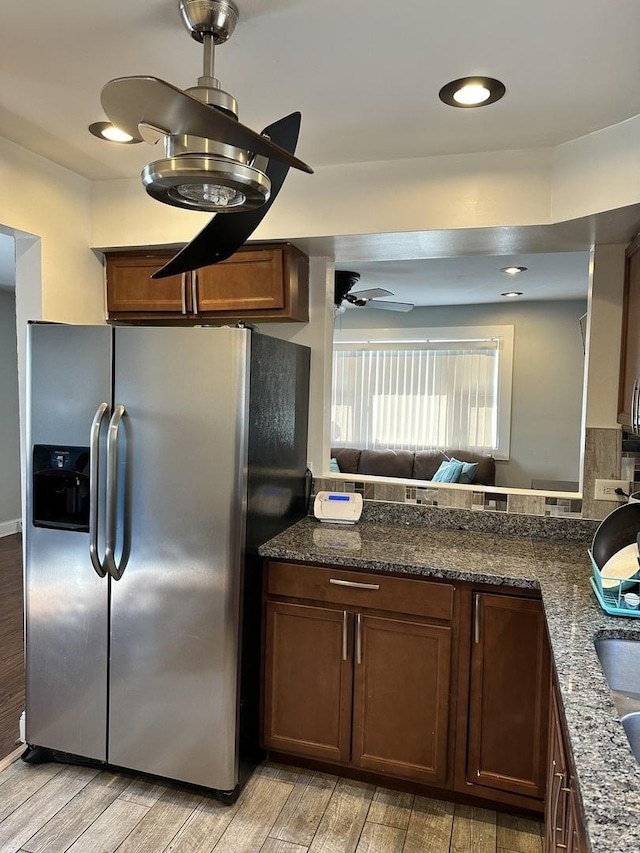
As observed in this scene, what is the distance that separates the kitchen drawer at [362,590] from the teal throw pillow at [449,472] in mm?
3114

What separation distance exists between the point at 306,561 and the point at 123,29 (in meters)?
1.76

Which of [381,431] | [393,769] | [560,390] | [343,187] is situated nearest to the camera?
[393,769]

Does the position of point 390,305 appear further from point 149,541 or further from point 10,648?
point 10,648

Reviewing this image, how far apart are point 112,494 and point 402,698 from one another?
4.25 ft

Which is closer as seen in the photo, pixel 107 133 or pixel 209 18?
pixel 209 18

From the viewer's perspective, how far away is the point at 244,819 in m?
2.16

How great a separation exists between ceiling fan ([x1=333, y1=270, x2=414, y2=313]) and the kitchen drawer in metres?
2.51

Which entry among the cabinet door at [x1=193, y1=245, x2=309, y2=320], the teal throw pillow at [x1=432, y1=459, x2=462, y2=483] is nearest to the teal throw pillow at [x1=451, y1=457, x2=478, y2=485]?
the teal throw pillow at [x1=432, y1=459, x2=462, y2=483]

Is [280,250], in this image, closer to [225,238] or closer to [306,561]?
[225,238]

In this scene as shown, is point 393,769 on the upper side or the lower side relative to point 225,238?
lower

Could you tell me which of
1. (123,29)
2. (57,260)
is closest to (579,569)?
(123,29)

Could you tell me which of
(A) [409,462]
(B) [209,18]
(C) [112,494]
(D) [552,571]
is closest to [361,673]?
(D) [552,571]

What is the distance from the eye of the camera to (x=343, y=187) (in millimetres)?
2479

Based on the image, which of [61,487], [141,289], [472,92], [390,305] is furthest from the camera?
[390,305]
